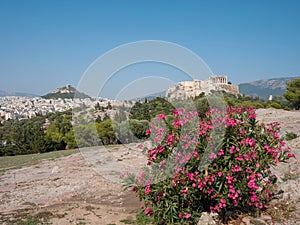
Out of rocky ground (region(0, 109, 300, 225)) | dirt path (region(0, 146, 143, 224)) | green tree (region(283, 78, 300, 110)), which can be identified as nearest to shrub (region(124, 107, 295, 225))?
rocky ground (region(0, 109, 300, 225))

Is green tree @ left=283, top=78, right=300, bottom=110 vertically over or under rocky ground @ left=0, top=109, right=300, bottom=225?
over

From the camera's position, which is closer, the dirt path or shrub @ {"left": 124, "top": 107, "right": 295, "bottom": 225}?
shrub @ {"left": 124, "top": 107, "right": 295, "bottom": 225}

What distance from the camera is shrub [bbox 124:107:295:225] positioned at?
194 inches

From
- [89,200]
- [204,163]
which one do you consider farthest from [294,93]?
[204,163]

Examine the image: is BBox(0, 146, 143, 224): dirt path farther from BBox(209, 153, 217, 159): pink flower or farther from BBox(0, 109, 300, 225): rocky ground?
BBox(209, 153, 217, 159): pink flower

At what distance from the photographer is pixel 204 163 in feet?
16.2

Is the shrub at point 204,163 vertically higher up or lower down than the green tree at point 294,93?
lower down

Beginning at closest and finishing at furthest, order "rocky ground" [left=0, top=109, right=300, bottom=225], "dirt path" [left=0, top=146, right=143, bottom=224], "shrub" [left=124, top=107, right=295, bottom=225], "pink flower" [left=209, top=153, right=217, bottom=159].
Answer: "pink flower" [left=209, top=153, right=217, bottom=159]
"shrub" [left=124, top=107, right=295, bottom=225]
"rocky ground" [left=0, top=109, right=300, bottom=225]
"dirt path" [left=0, top=146, right=143, bottom=224]

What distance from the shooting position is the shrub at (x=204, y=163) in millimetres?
4930

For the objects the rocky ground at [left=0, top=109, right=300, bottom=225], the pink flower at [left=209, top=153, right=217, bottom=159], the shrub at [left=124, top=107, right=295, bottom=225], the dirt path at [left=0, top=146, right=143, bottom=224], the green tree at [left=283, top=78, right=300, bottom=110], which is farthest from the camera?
the green tree at [left=283, top=78, right=300, bottom=110]

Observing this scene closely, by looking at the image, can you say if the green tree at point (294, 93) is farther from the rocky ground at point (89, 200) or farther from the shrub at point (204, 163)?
the shrub at point (204, 163)

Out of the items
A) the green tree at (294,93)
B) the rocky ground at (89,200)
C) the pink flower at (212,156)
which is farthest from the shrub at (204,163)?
the green tree at (294,93)

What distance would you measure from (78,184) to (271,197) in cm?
891

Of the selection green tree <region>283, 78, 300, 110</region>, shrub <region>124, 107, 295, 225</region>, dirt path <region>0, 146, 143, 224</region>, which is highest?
green tree <region>283, 78, 300, 110</region>
